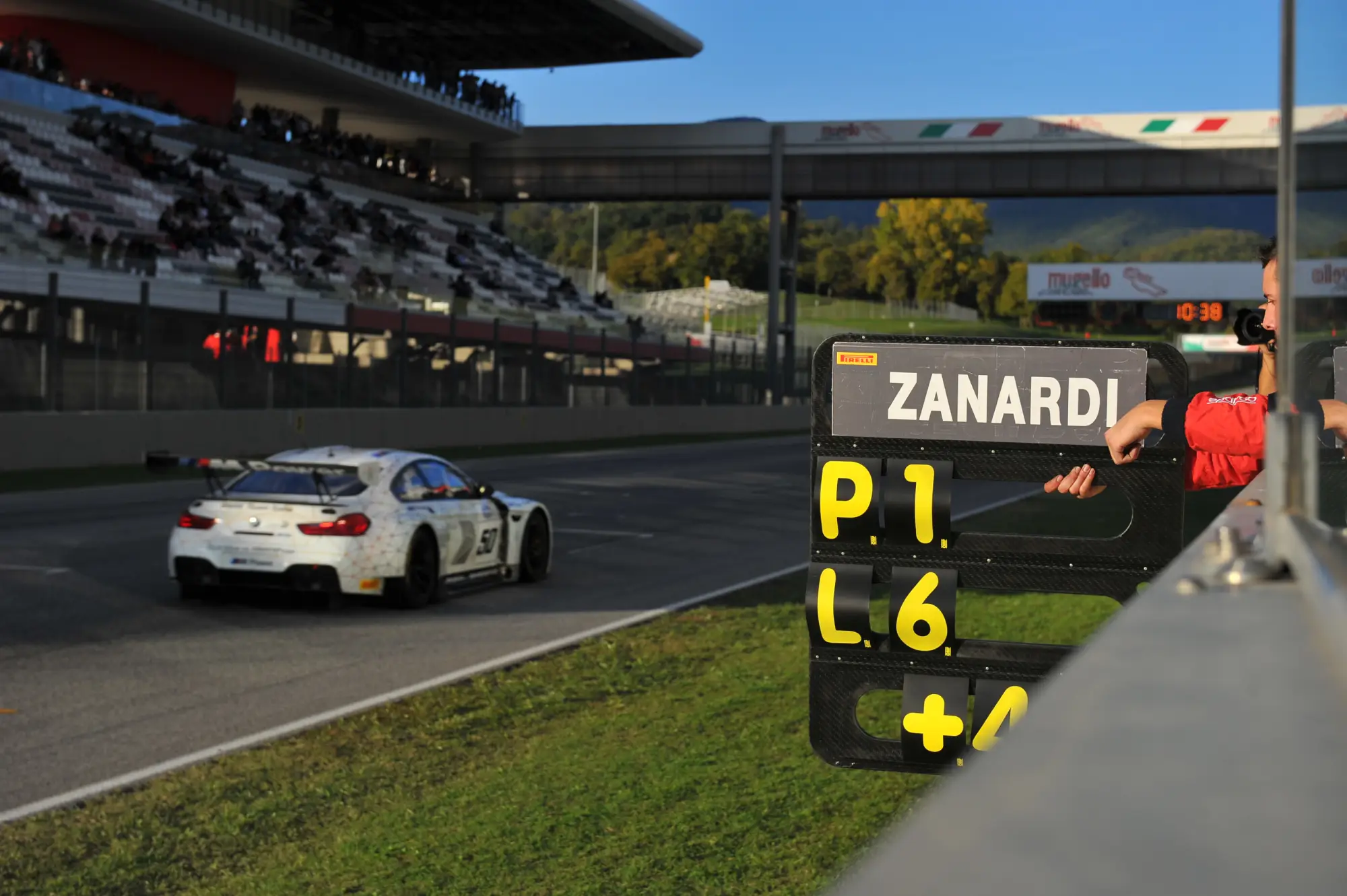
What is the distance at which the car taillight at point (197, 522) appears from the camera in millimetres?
14008

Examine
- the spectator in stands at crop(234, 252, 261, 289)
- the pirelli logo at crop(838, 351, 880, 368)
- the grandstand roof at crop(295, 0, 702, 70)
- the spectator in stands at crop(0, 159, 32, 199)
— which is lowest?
the pirelli logo at crop(838, 351, 880, 368)

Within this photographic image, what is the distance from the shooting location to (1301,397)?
9.52ft

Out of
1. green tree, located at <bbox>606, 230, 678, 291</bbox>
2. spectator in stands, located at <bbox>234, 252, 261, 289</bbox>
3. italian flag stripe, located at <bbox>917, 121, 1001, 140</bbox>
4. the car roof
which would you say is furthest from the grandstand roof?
green tree, located at <bbox>606, 230, 678, 291</bbox>

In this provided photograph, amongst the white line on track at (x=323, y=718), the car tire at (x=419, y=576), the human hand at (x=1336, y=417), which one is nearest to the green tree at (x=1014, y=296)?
the car tire at (x=419, y=576)

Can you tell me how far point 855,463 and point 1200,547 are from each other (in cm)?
225

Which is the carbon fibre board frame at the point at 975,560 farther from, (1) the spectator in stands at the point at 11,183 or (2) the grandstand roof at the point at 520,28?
(2) the grandstand roof at the point at 520,28

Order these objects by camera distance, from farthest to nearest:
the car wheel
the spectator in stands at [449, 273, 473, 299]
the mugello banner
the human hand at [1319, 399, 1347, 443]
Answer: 1. the mugello banner
2. the spectator in stands at [449, 273, 473, 299]
3. the car wheel
4. the human hand at [1319, 399, 1347, 443]

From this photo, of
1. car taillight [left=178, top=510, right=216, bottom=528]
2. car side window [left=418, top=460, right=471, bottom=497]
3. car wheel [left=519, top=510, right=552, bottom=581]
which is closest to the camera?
car taillight [left=178, top=510, right=216, bottom=528]

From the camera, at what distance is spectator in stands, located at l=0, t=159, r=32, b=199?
122 feet

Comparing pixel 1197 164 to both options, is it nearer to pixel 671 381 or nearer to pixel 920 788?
pixel 671 381

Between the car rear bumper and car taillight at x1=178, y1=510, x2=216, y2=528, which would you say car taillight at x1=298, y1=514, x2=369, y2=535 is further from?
car taillight at x1=178, y1=510, x2=216, y2=528

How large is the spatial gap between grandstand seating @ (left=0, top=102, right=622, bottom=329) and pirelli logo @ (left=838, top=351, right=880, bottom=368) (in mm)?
27978

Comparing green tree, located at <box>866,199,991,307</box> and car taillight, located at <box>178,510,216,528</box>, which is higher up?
green tree, located at <box>866,199,991,307</box>

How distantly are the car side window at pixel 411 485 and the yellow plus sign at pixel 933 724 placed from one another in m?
10.3
